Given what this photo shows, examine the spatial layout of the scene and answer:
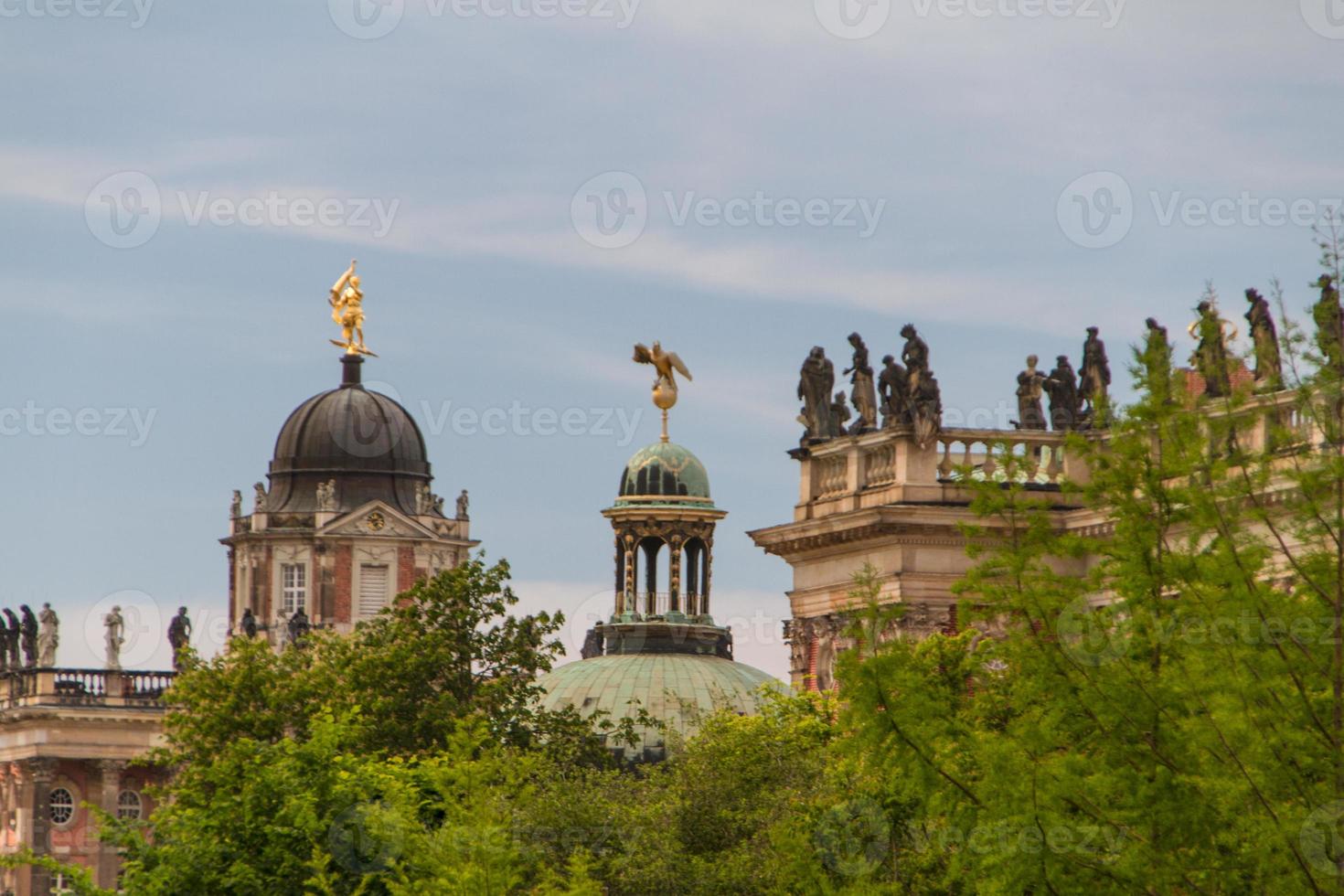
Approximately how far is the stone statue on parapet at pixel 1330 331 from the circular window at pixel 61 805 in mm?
112678

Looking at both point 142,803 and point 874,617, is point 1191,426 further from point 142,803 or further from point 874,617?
point 142,803

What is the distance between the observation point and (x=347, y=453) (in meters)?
164

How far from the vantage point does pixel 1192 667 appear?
114ft

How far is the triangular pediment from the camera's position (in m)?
162

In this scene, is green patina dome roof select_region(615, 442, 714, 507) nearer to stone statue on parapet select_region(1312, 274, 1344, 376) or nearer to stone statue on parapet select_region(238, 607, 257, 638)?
stone statue on parapet select_region(238, 607, 257, 638)

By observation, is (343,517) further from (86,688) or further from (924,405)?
(924,405)

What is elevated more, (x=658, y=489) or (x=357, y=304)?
(x=357, y=304)

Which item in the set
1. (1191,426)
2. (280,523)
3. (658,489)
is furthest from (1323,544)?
(280,523)

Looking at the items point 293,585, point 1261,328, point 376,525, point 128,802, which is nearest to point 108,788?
point 128,802

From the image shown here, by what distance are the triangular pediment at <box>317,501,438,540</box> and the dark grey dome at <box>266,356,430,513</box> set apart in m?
1.25

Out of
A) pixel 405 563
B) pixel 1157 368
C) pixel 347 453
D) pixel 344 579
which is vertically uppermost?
pixel 347 453

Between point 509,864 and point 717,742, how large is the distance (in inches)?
743

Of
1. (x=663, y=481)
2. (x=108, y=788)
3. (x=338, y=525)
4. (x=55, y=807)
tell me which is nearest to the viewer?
(x=663, y=481)

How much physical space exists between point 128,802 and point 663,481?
30560 mm
